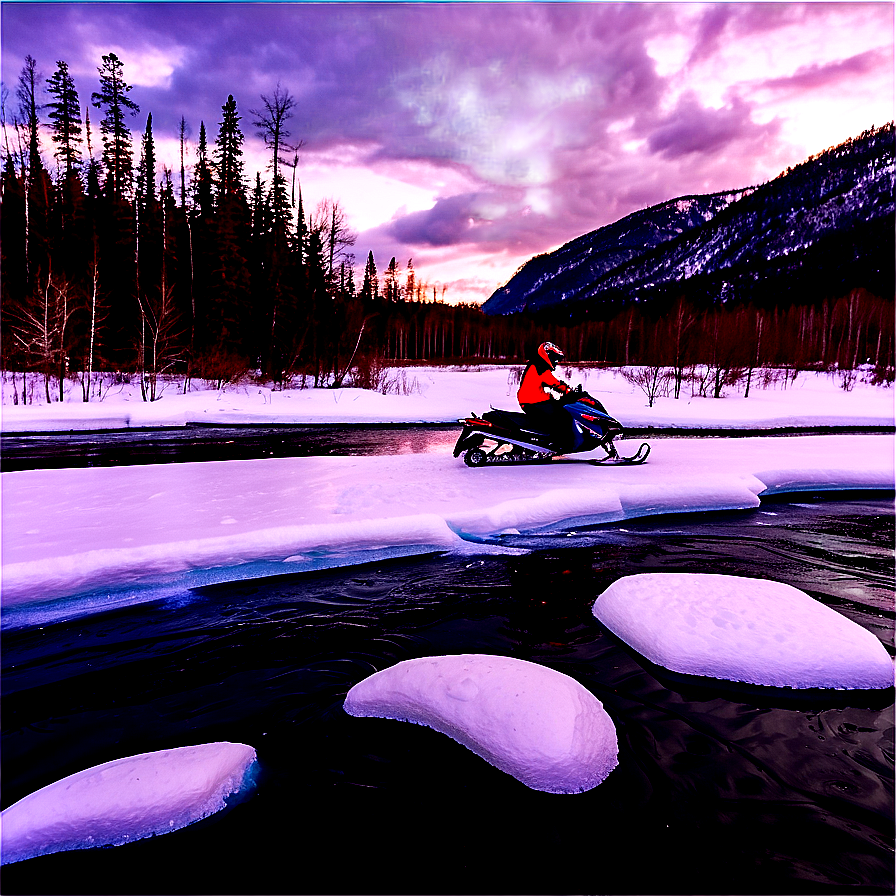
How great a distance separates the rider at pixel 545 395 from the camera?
24.8ft

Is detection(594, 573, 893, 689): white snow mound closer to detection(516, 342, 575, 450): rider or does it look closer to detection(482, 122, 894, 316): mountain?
detection(516, 342, 575, 450): rider

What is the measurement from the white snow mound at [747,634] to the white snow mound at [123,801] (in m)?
2.66

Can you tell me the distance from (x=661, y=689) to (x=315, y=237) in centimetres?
2958

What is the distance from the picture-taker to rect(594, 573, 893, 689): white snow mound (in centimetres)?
312

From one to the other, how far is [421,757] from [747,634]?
2.27 meters

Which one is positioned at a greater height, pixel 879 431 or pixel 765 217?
pixel 765 217

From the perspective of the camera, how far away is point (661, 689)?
10.2 feet

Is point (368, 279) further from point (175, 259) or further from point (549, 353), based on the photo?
point (549, 353)

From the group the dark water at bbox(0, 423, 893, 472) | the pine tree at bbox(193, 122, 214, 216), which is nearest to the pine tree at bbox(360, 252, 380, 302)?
the pine tree at bbox(193, 122, 214, 216)

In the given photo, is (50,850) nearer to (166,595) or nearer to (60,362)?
(166,595)

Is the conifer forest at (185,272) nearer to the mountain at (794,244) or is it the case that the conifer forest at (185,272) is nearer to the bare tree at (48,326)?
the bare tree at (48,326)

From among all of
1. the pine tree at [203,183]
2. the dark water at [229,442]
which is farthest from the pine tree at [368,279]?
the dark water at [229,442]

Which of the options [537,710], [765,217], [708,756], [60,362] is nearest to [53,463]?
[537,710]

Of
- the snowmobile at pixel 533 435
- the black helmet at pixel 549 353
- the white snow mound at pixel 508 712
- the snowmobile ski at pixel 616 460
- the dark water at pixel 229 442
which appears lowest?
the white snow mound at pixel 508 712
